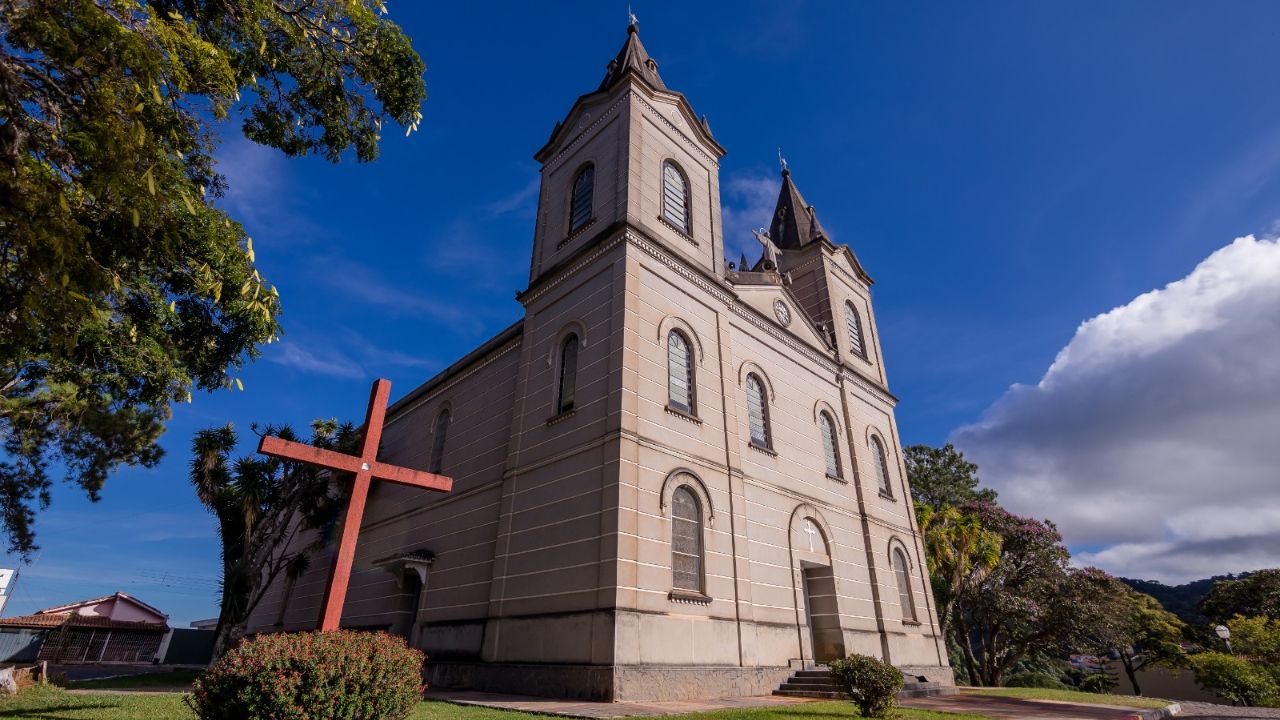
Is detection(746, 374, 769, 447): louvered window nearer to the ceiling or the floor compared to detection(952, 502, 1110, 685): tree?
nearer to the ceiling

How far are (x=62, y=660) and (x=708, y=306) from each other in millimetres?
37590

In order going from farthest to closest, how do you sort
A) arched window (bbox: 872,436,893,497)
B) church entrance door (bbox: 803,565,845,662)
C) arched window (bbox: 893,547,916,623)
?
arched window (bbox: 872,436,893,497) < arched window (bbox: 893,547,916,623) < church entrance door (bbox: 803,565,845,662)

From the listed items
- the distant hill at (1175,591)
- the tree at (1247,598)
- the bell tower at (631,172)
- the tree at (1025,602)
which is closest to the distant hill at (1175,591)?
the distant hill at (1175,591)

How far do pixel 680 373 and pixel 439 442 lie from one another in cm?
966

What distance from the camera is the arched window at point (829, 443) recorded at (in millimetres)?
19031

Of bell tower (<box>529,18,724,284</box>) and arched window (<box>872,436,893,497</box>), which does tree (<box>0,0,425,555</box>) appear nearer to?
bell tower (<box>529,18,724,284</box>)

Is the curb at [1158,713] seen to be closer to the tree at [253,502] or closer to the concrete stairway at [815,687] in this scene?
the concrete stairway at [815,687]

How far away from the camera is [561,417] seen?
545 inches

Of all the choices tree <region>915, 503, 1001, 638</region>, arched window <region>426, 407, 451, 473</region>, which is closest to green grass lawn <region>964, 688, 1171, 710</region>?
tree <region>915, 503, 1001, 638</region>

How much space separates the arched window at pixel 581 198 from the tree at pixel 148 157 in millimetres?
8330

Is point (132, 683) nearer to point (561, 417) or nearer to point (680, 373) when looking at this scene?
point (561, 417)

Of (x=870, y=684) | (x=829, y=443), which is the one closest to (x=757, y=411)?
(x=829, y=443)

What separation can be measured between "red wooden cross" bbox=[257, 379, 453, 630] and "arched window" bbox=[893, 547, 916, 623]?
15505mm

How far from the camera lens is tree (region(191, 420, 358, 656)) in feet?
60.1
